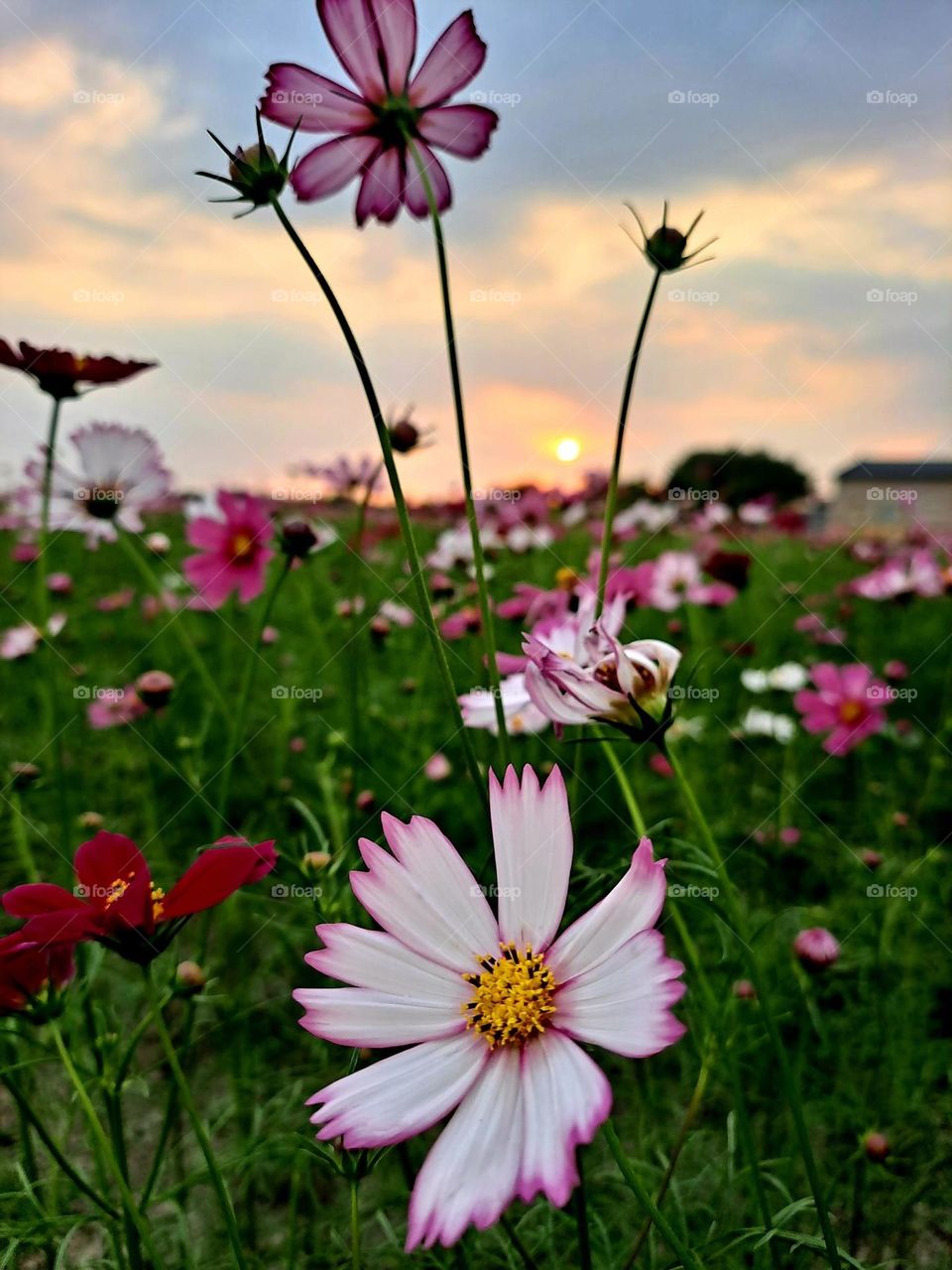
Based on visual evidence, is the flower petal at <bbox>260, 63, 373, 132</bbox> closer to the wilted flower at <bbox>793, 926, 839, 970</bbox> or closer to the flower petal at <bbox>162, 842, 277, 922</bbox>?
the flower petal at <bbox>162, 842, 277, 922</bbox>

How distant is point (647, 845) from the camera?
345mm

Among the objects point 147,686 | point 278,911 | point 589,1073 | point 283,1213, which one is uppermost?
point 147,686

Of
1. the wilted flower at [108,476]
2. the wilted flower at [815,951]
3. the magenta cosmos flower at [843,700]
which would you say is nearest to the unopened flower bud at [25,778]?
the wilted flower at [108,476]

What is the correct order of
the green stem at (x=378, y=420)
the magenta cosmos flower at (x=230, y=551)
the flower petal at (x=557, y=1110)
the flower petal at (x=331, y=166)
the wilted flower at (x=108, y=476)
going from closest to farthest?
the flower petal at (x=557, y=1110) < the green stem at (x=378, y=420) < the flower petal at (x=331, y=166) < the wilted flower at (x=108, y=476) < the magenta cosmos flower at (x=230, y=551)

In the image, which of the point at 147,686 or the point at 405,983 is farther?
the point at 147,686

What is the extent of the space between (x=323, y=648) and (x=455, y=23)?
1.05m

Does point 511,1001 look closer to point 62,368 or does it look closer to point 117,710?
point 62,368

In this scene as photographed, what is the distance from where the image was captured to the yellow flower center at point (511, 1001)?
372 mm

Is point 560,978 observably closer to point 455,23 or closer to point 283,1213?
point 455,23

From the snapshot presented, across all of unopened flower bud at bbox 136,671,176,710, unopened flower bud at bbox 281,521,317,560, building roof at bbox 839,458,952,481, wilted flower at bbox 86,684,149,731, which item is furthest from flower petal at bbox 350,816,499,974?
building roof at bbox 839,458,952,481

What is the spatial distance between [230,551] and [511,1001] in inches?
38.0

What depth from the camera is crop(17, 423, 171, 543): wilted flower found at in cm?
103

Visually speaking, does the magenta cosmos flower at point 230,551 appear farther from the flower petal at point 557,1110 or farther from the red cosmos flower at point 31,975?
the flower petal at point 557,1110

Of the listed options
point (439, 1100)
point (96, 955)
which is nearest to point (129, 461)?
point (96, 955)
